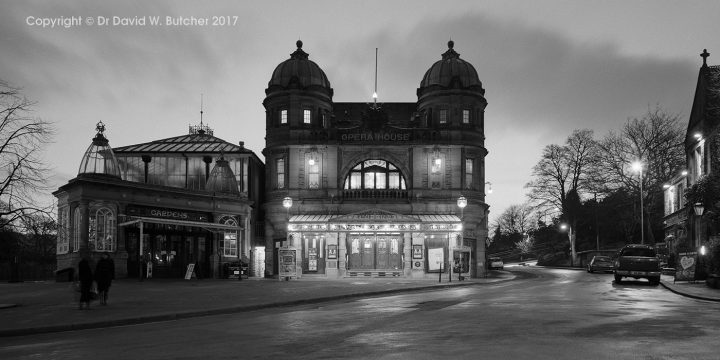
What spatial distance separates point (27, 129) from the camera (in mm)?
23422

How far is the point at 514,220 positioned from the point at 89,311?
136 m

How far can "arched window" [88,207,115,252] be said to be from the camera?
38.9 m

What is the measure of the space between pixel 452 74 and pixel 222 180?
2022 cm

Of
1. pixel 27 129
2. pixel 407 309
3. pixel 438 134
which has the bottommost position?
pixel 407 309

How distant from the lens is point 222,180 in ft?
167

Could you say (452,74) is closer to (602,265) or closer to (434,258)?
(434,258)

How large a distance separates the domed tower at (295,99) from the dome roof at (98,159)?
1680 cm

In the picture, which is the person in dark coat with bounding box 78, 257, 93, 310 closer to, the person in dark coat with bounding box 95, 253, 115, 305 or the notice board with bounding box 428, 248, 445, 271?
the person in dark coat with bounding box 95, 253, 115, 305

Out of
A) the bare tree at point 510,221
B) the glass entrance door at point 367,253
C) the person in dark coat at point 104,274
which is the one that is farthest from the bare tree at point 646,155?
the bare tree at point 510,221

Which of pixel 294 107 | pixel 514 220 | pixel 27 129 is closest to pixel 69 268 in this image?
pixel 27 129

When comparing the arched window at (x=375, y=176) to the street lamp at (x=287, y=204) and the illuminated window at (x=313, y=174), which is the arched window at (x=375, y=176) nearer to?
the illuminated window at (x=313, y=174)

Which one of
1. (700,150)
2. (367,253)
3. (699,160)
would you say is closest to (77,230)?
(367,253)

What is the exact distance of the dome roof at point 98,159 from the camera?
40.6 meters

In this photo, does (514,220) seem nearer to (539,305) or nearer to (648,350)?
(539,305)
